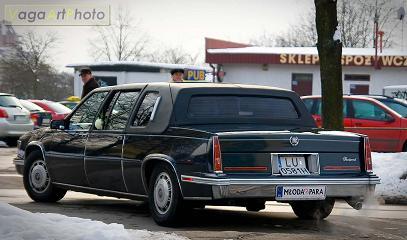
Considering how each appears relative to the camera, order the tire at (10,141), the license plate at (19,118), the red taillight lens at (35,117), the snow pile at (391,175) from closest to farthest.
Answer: the snow pile at (391,175)
the license plate at (19,118)
the tire at (10,141)
the red taillight lens at (35,117)

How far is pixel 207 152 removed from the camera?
7.85m

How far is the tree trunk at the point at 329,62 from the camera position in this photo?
1398 cm

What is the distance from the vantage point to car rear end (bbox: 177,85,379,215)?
7.87 metres

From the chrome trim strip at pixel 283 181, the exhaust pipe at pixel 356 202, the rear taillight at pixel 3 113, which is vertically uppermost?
the rear taillight at pixel 3 113

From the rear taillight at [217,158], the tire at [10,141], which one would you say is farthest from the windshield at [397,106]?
the rear taillight at [217,158]

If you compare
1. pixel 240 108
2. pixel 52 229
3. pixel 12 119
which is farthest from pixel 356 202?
pixel 12 119

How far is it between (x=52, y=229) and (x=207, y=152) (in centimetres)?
190

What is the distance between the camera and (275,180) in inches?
313

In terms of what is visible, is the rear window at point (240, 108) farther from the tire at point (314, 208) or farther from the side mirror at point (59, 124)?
the side mirror at point (59, 124)

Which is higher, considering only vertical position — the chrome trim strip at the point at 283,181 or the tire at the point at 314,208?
the chrome trim strip at the point at 283,181

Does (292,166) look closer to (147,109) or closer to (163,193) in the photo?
(163,193)

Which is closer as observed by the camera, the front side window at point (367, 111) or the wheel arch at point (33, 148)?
the wheel arch at point (33, 148)

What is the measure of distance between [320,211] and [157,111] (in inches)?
79.3

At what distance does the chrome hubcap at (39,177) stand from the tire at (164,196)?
248 cm
